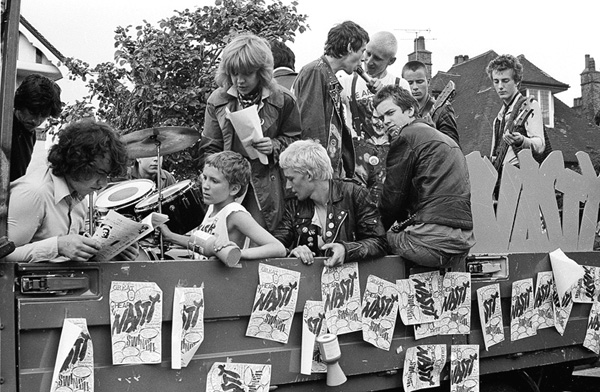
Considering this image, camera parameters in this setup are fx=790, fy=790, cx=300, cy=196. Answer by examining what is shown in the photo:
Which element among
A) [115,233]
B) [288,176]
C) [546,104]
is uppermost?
[546,104]

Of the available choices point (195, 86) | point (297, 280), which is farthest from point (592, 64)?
point (297, 280)

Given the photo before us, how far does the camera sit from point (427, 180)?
4.15 m

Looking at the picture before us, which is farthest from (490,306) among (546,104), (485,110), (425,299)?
(546,104)

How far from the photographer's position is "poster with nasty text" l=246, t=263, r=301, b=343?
131 inches

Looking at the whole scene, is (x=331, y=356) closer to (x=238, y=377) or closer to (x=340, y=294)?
(x=340, y=294)

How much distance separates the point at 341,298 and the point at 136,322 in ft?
3.46

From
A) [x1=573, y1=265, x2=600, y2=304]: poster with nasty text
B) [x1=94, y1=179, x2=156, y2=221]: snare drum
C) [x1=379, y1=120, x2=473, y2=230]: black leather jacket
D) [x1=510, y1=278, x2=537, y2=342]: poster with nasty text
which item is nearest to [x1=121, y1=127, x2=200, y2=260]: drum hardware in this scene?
[x1=94, y1=179, x2=156, y2=221]: snare drum

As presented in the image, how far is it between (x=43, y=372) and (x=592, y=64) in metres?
38.7

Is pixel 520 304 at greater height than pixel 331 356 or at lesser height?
greater

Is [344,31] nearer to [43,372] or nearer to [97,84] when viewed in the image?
[43,372]

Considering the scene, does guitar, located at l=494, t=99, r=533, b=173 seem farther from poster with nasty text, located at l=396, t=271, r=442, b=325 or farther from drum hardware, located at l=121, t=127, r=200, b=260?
drum hardware, located at l=121, t=127, r=200, b=260

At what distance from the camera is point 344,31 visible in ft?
16.8

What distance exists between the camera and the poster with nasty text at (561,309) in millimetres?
4633

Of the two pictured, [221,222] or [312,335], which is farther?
[221,222]
